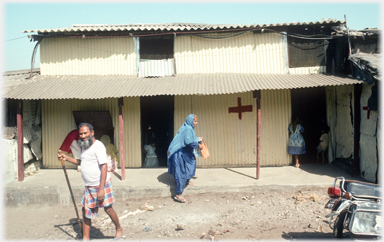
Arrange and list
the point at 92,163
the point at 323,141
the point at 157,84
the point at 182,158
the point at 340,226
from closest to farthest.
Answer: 1. the point at 340,226
2. the point at 92,163
3. the point at 182,158
4. the point at 157,84
5. the point at 323,141

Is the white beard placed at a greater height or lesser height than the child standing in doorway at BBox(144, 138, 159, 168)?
greater

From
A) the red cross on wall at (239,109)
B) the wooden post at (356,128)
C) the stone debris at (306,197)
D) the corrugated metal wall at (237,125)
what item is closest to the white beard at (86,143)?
the corrugated metal wall at (237,125)

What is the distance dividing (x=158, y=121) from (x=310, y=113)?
4693 mm

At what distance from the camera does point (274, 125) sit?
26.4ft

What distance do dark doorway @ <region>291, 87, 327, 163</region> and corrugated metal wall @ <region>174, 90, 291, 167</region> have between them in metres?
0.39

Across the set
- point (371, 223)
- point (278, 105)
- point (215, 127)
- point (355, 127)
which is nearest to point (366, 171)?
point (355, 127)

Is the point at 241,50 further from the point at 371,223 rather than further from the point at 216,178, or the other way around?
the point at 371,223

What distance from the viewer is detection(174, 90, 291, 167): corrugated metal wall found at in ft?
26.4

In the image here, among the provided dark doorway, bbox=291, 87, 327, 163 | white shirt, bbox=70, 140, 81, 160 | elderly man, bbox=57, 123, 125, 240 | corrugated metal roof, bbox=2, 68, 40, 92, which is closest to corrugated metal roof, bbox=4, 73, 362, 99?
corrugated metal roof, bbox=2, 68, 40, 92

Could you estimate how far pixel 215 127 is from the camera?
8.05m

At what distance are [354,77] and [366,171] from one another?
7.53ft

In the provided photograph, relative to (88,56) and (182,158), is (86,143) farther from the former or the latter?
(88,56)

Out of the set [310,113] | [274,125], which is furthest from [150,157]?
[310,113]

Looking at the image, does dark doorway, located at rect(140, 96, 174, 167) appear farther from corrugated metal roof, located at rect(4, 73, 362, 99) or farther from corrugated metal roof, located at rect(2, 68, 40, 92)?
corrugated metal roof, located at rect(2, 68, 40, 92)
